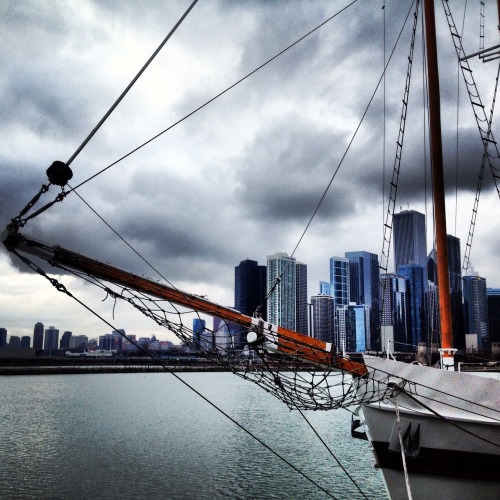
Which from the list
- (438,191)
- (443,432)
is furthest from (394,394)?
(438,191)

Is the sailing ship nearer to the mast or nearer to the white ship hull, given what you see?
the white ship hull

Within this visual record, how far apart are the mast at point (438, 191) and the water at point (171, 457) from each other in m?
7.68

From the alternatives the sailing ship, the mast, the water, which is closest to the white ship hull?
the sailing ship

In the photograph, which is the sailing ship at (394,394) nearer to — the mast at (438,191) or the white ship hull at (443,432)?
the white ship hull at (443,432)

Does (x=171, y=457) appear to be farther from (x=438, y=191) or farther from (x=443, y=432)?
(x=438, y=191)

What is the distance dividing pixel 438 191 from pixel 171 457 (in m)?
17.3

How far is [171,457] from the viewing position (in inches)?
908

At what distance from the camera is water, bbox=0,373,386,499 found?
17219 mm

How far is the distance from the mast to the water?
302 inches

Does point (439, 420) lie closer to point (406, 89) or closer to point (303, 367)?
point (303, 367)

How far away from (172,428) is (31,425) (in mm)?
9841

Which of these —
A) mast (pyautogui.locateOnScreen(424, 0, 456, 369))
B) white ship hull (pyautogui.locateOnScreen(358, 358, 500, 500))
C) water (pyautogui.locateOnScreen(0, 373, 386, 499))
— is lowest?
water (pyautogui.locateOnScreen(0, 373, 386, 499))

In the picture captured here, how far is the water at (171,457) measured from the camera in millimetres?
17219

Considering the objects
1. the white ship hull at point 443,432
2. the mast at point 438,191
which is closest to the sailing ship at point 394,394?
the white ship hull at point 443,432
